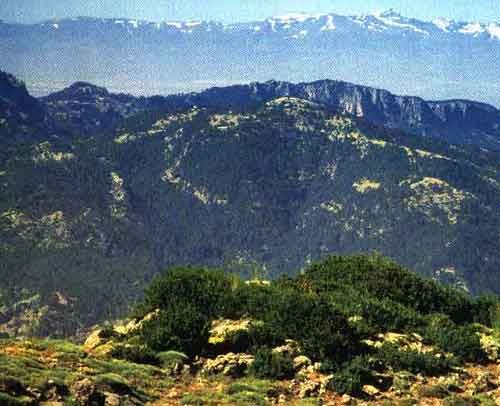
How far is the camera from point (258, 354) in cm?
3438

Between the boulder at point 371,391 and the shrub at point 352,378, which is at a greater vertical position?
the shrub at point 352,378

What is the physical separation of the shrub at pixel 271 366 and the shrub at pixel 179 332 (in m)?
3.66

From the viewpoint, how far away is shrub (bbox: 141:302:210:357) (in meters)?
36.3

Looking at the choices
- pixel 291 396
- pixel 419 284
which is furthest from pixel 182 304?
pixel 419 284

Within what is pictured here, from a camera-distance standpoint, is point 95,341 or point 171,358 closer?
point 171,358

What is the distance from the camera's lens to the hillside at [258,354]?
29.6m

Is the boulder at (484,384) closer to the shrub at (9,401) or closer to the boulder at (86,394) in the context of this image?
the boulder at (86,394)

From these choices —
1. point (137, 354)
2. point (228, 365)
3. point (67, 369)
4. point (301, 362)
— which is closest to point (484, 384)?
point (301, 362)

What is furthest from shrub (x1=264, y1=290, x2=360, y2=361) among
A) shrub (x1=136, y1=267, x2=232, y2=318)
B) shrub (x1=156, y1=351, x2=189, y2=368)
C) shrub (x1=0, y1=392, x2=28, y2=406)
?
shrub (x1=0, y1=392, x2=28, y2=406)

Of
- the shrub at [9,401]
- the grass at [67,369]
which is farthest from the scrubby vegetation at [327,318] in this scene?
the shrub at [9,401]

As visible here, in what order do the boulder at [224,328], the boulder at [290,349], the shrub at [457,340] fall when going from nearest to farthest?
the boulder at [290,349], the boulder at [224,328], the shrub at [457,340]

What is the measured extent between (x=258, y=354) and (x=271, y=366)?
3.69ft

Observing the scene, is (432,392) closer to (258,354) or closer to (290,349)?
(290,349)

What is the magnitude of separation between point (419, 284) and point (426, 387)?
73.9 feet
